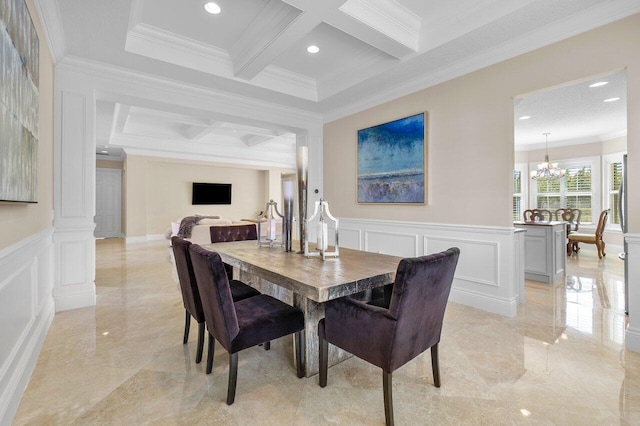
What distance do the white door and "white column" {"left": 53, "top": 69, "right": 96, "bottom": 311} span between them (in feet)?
22.8

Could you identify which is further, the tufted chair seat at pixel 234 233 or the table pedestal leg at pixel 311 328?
the tufted chair seat at pixel 234 233

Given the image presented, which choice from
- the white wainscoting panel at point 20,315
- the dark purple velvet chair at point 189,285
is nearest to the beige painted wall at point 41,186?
the white wainscoting panel at point 20,315

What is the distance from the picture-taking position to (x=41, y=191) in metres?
2.46

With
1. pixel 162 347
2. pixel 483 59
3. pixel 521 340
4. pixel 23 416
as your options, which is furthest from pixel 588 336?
pixel 23 416

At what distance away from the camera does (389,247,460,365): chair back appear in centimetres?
141

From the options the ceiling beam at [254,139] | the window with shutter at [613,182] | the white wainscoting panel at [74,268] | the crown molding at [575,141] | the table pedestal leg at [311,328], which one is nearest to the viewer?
the table pedestal leg at [311,328]

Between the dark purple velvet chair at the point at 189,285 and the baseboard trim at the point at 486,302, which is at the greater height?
the dark purple velvet chair at the point at 189,285

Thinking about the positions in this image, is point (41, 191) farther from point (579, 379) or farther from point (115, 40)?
point (579, 379)

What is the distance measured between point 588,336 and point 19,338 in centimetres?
394

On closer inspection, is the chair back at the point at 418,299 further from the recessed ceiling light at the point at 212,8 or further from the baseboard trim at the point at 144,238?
the baseboard trim at the point at 144,238

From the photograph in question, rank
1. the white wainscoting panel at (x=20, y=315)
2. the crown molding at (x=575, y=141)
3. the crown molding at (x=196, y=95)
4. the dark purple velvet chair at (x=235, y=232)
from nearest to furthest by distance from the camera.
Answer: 1. the white wainscoting panel at (x=20, y=315)
2. the crown molding at (x=196, y=95)
3. the dark purple velvet chair at (x=235, y=232)
4. the crown molding at (x=575, y=141)

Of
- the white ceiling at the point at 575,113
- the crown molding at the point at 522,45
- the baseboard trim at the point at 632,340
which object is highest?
the white ceiling at the point at 575,113

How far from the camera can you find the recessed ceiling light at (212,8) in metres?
2.67

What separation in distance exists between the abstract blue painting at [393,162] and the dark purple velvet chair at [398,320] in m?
2.26
